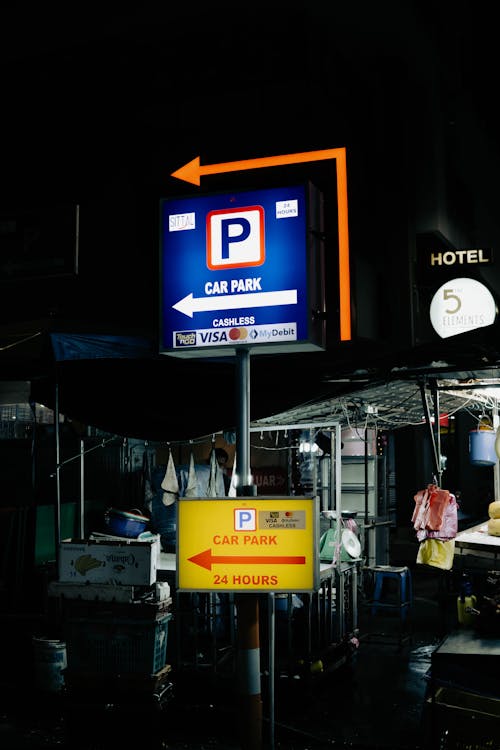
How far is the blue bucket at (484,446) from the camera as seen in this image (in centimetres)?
1038

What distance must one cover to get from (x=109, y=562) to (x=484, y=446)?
5823 mm

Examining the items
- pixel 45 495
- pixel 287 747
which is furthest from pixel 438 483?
pixel 45 495

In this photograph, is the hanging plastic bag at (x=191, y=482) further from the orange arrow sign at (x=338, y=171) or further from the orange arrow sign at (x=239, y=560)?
the orange arrow sign at (x=239, y=560)

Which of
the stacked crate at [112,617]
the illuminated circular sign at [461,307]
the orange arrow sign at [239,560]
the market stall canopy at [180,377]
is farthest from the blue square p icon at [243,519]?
the illuminated circular sign at [461,307]

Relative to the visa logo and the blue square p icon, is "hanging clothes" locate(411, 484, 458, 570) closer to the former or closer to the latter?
the blue square p icon

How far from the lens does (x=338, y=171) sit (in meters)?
7.66

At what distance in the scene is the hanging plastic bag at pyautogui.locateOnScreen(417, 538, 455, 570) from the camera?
26.0ft

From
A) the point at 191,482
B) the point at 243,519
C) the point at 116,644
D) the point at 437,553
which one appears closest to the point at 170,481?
the point at 191,482

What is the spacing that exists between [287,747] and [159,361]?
4.27 metres

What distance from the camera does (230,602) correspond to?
9422 millimetres

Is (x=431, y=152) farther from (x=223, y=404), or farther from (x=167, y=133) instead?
(x=223, y=404)

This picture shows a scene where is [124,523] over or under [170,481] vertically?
under

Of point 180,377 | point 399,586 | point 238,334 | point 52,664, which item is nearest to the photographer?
point 238,334

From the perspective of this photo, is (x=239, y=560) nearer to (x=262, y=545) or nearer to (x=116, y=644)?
(x=262, y=545)
